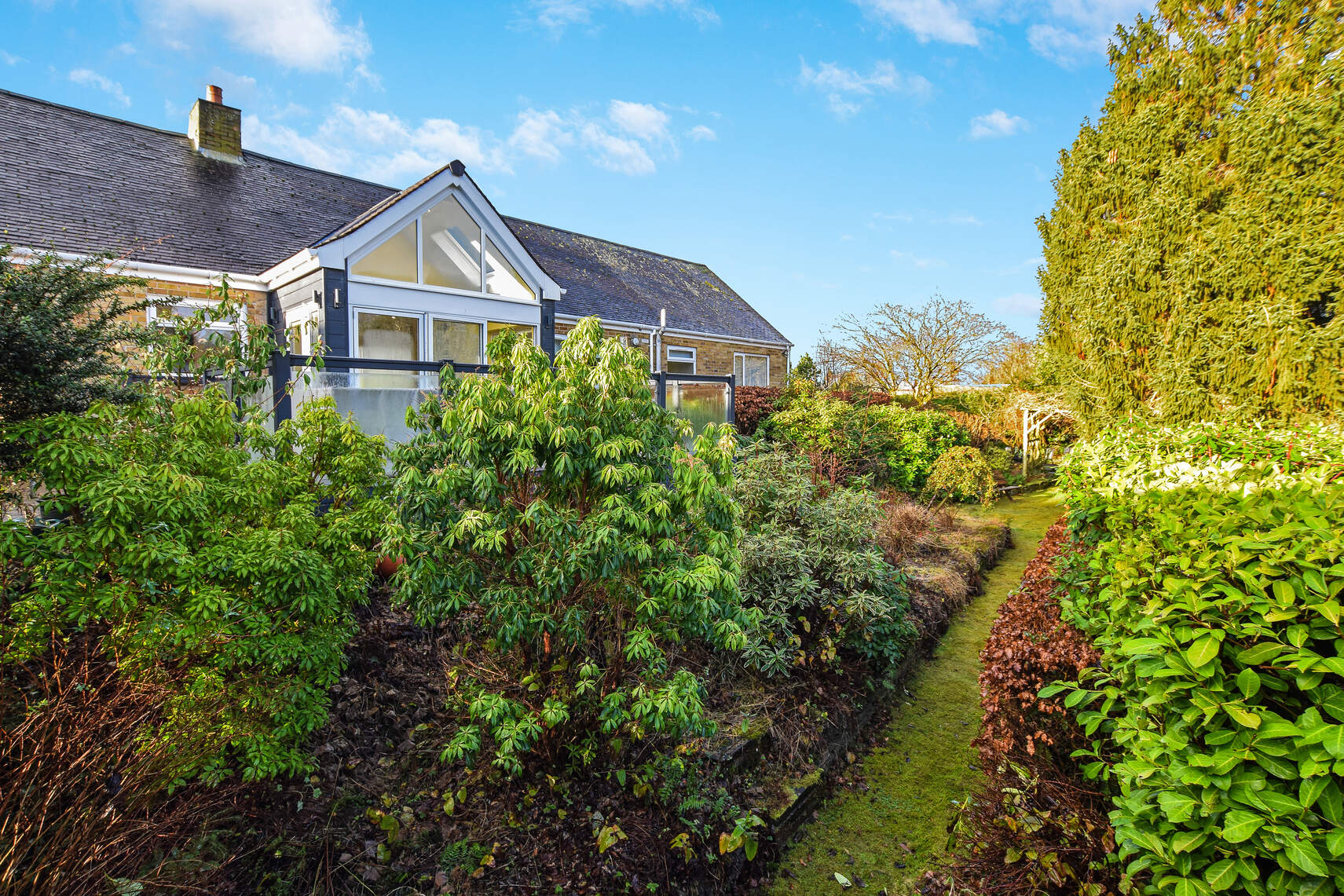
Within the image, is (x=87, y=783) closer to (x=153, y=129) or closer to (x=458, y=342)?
(x=458, y=342)

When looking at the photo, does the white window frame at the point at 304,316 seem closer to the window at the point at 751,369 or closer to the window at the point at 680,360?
the window at the point at 680,360

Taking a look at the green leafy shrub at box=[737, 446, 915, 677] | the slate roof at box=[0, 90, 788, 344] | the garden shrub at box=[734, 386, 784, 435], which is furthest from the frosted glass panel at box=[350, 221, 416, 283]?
the green leafy shrub at box=[737, 446, 915, 677]

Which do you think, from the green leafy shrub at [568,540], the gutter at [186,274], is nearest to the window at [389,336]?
the gutter at [186,274]

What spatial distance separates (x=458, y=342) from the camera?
11.0 m

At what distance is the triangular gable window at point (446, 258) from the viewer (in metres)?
10.0

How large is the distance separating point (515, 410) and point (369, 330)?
26.2 ft

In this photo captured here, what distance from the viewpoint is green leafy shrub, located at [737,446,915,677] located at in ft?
17.4

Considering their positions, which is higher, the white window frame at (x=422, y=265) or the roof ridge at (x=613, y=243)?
the roof ridge at (x=613, y=243)

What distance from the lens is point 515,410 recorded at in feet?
11.4

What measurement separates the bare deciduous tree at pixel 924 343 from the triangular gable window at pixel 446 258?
46.9 ft

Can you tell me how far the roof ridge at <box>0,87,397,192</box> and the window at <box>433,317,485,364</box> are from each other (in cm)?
809

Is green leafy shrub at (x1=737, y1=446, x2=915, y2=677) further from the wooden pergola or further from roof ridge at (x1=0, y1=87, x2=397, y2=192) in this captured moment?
roof ridge at (x1=0, y1=87, x2=397, y2=192)

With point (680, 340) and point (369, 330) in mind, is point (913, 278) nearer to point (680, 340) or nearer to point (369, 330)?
point (680, 340)

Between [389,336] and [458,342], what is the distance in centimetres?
129
